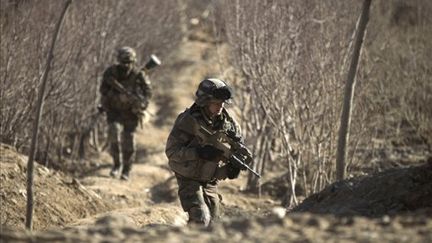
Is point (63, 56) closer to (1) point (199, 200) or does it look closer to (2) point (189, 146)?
(2) point (189, 146)

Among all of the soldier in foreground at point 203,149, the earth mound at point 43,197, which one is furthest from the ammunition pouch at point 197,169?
the earth mound at point 43,197

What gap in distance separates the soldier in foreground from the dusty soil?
16.9 inches

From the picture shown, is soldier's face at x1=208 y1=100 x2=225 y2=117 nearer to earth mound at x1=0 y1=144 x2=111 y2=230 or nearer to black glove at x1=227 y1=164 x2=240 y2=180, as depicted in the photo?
black glove at x1=227 y1=164 x2=240 y2=180

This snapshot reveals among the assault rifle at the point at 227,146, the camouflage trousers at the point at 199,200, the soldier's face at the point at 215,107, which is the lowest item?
the camouflage trousers at the point at 199,200

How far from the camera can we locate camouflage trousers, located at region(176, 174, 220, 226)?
6.89 m

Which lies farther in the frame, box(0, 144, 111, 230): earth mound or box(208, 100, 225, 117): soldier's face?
box(0, 144, 111, 230): earth mound

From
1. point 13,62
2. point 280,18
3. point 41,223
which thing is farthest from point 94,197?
point 280,18

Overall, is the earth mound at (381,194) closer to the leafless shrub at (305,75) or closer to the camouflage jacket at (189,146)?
the camouflage jacket at (189,146)

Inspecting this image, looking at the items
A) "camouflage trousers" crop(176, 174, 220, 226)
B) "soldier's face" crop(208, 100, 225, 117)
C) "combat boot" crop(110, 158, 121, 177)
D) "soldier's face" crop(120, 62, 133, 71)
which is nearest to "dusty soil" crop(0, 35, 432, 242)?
"combat boot" crop(110, 158, 121, 177)

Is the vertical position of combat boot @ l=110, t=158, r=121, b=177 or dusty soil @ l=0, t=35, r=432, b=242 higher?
combat boot @ l=110, t=158, r=121, b=177

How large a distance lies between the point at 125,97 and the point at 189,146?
5538 mm

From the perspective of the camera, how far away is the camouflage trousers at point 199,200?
22.6ft

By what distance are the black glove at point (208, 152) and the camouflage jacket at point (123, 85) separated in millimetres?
5653

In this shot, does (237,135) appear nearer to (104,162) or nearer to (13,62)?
(13,62)
